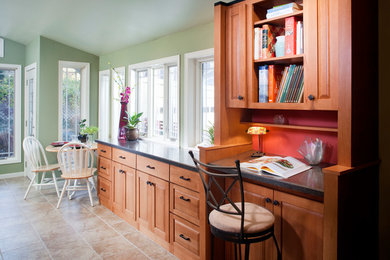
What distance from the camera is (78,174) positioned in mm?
4055

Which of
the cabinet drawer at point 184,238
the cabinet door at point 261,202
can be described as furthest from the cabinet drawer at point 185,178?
the cabinet door at point 261,202

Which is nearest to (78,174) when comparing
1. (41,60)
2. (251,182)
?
(41,60)

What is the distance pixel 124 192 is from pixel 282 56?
7.51ft

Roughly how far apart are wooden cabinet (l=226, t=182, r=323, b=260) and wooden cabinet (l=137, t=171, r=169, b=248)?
3.18ft

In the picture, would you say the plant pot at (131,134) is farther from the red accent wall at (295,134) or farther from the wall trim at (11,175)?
the wall trim at (11,175)

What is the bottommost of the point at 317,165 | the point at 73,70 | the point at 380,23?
the point at 317,165

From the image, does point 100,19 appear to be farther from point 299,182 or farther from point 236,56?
point 299,182

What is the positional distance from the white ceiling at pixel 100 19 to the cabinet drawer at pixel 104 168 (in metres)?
→ 1.69

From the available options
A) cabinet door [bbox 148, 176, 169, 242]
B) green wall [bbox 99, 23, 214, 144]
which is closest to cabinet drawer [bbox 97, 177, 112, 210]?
cabinet door [bbox 148, 176, 169, 242]

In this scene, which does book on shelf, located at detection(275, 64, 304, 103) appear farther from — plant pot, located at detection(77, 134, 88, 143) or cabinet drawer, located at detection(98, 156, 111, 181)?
plant pot, located at detection(77, 134, 88, 143)

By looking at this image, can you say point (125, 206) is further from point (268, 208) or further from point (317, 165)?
point (317, 165)

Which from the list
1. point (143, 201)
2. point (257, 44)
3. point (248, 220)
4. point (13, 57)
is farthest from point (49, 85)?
point (248, 220)

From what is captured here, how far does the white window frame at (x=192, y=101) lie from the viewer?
356 centimetres

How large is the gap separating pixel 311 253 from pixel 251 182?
0.56 meters
